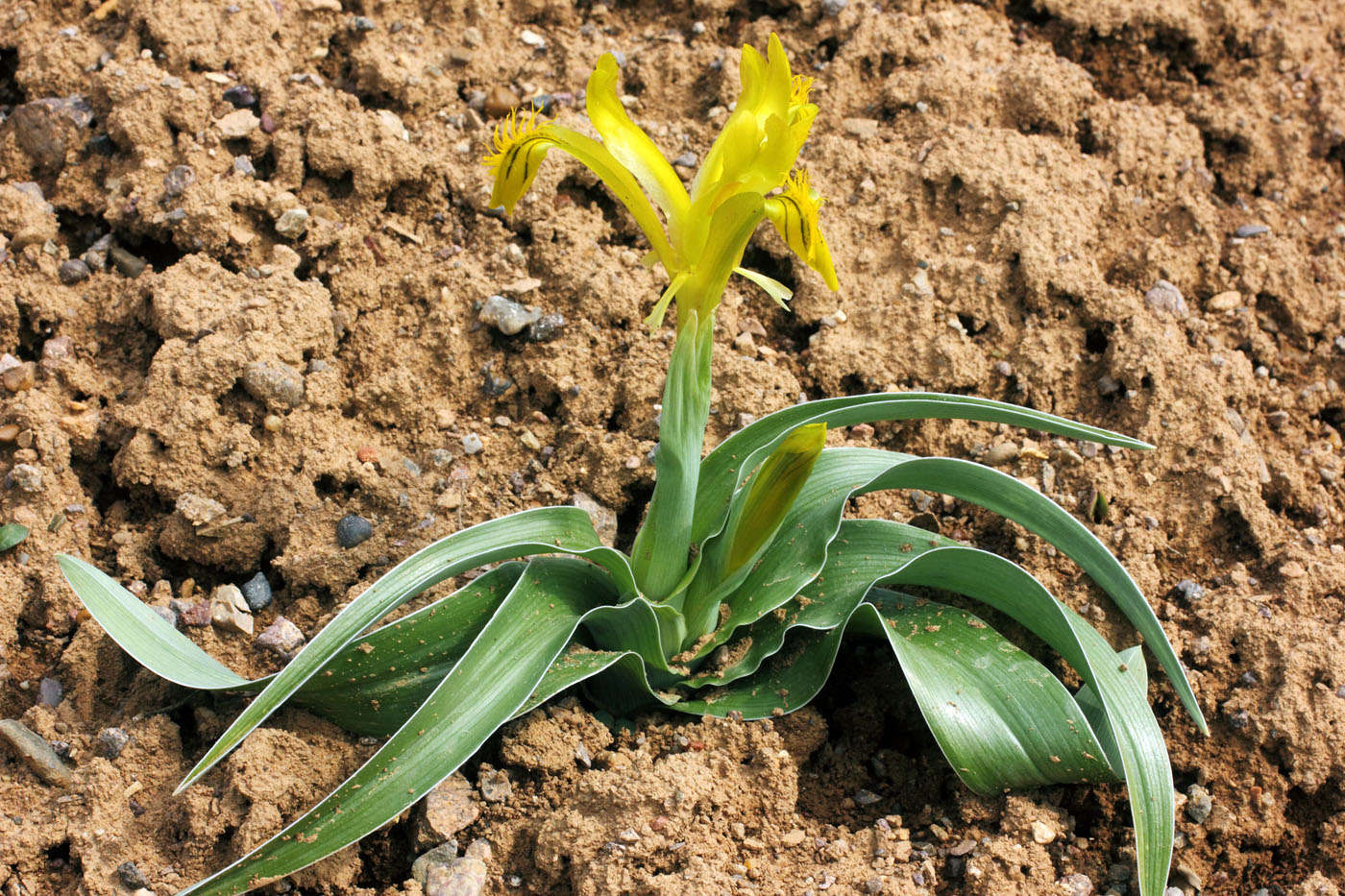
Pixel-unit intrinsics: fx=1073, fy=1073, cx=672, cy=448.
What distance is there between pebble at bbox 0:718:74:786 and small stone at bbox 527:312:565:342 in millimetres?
1234

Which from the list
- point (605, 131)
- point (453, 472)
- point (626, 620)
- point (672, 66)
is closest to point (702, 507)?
point (626, 620)

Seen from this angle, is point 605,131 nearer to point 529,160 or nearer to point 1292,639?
point 529,160

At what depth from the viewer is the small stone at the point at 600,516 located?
2.22 metres

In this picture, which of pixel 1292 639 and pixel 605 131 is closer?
pixel 605 131

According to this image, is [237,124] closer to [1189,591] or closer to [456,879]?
[456,879]

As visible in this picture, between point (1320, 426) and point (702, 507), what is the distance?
1612 mm

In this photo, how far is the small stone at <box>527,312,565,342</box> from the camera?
2.45m

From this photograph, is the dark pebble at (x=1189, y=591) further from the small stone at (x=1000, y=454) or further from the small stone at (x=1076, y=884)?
the small stone at (x=1076, y=884)

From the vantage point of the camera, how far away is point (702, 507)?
2008 millimetres

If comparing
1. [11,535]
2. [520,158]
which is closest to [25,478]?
[11,535]

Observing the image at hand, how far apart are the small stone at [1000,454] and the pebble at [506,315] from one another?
3.49 ft

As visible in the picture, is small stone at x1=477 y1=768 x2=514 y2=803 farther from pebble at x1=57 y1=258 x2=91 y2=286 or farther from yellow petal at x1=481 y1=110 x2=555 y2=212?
pebble at x1=57 y1=258 x2=91 y2=286

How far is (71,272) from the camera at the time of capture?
99.0 inches

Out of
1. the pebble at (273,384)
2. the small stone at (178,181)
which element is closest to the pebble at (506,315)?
the pebble at (273,384)
